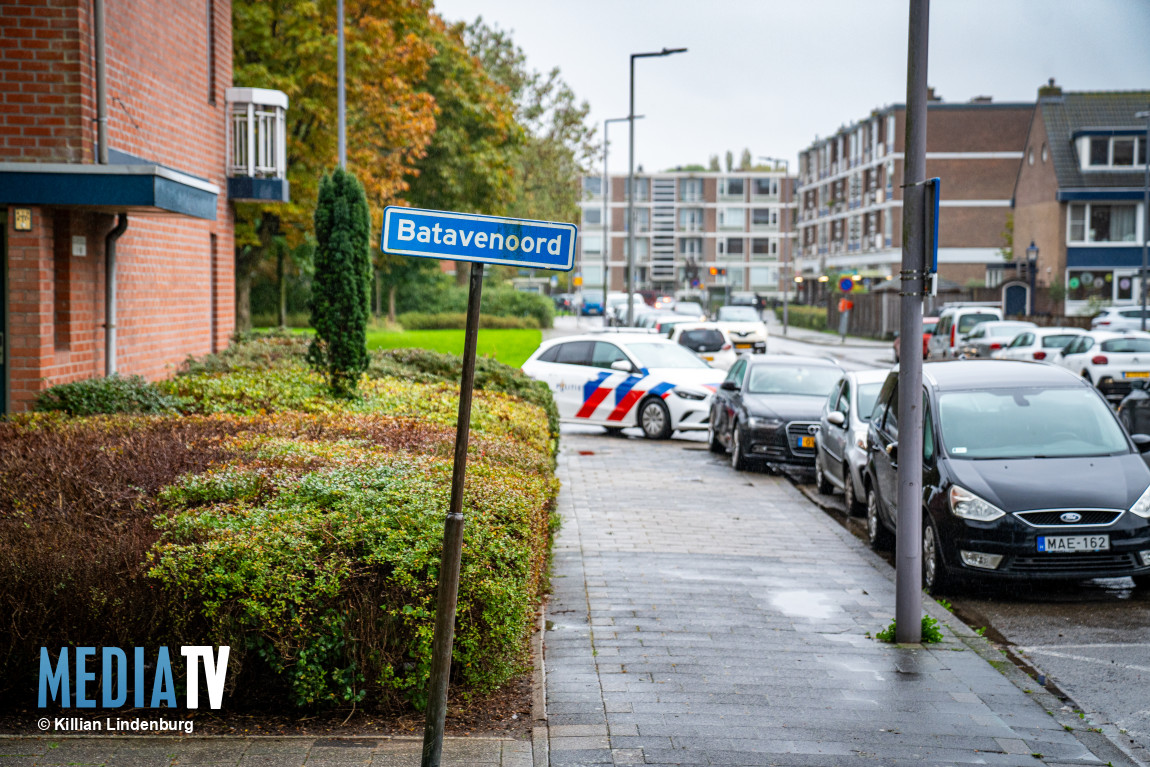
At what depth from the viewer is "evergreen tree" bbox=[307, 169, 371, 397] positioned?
40.7 feet

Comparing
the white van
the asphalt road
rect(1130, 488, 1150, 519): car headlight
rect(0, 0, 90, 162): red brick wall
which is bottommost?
the asphalt road

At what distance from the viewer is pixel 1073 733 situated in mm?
5762

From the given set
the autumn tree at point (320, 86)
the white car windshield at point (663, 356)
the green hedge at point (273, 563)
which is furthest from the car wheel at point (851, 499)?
the autumn tree at point (320, 86)

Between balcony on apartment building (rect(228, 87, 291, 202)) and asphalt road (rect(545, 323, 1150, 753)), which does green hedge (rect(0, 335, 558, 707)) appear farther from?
balcony on apartment building (rect(228, 87, 291, 202))

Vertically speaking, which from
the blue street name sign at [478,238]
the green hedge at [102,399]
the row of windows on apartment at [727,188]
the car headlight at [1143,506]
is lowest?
the car headlight at [1143,506]

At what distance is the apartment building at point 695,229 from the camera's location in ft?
417

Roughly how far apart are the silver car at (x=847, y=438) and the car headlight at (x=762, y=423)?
2.11ft

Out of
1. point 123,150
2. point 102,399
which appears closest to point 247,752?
point 102,399

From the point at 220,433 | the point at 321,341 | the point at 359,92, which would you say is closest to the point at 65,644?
the point at 220,433

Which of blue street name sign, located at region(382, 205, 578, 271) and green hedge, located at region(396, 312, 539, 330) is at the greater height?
blue street name sign, located at region(382, 205, 578, 271)

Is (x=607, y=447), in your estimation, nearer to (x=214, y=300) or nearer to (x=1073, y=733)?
(x=214, y=300)

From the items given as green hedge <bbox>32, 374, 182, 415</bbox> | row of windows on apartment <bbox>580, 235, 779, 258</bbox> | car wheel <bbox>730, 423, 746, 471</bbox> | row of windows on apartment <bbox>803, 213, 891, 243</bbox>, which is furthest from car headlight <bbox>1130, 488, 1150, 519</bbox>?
row of windows on apartment <bbox>580, 235, 779, 258</bbox>

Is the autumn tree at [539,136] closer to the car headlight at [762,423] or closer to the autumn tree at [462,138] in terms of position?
the autumn tree at [462,138]

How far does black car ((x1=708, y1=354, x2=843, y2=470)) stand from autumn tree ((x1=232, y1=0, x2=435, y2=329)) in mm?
13145
